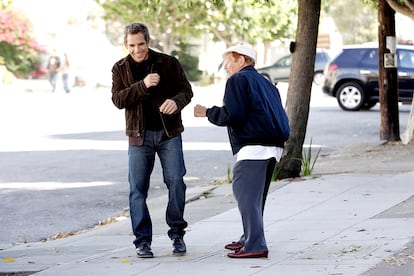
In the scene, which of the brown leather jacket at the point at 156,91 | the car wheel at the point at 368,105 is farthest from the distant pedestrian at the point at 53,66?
the brown leather jacket at the point at 156,91

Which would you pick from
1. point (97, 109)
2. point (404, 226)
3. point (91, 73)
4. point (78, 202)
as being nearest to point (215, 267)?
point (404, 226)

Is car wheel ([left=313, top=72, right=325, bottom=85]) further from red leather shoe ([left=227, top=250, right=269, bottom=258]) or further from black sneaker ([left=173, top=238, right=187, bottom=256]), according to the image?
red leather shoe ([left=227, top=250, right=269, bottom=258])

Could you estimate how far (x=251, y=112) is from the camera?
8297 mm

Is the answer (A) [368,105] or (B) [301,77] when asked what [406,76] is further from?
(B) [301,77]

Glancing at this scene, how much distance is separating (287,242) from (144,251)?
1.29m

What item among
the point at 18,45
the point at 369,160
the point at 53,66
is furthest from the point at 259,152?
the point at 18,45

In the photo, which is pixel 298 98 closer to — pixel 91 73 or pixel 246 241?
pixel 246 241

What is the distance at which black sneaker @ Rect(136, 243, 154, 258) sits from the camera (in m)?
8.76

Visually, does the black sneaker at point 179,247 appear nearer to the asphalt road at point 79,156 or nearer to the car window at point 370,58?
the asphalt road at point 79,156

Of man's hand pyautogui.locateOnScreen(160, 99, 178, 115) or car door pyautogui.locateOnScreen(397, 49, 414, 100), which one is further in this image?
car door pyautogui.locateOnScreen(397, 49, 414, 100)

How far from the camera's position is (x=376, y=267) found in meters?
7.68

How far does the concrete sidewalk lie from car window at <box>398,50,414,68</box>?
A: 1556 centimetres

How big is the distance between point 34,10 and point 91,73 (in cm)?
736

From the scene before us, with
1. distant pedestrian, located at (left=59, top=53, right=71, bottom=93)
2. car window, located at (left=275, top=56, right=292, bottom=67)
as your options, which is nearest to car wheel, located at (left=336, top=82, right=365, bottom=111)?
car window, located at (left=275, top=56, right=292, bottom=67)
